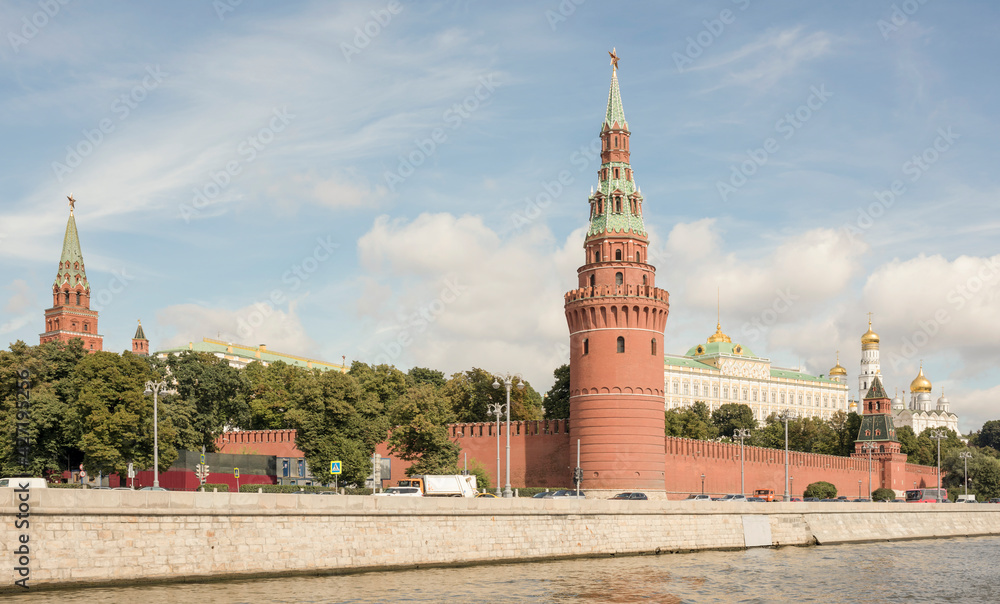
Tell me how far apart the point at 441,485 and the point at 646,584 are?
12767mm

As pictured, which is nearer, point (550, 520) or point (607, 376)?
point (550, 520)

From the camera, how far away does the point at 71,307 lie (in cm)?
12775

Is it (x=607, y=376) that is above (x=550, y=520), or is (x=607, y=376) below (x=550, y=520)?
above

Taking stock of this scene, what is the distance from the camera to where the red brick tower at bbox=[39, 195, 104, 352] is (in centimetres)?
12544

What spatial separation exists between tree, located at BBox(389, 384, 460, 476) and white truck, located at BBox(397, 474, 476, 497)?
18.9 meters

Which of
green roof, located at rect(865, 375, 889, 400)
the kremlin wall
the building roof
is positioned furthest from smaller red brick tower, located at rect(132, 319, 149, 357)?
green roof, located at rect(865, 375, 889, 400)

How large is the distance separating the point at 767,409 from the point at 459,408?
107 meters

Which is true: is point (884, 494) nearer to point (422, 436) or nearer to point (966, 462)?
point (966, 462)

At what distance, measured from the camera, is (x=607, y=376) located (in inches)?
2450

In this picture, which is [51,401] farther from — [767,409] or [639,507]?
[767,409]

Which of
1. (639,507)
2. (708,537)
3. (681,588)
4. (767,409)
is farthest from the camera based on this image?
(767,409)

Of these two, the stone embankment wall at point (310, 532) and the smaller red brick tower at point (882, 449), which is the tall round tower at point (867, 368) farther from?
the stone embankment wall at point (310, 532)

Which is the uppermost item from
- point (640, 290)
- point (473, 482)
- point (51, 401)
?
point (640, 290)

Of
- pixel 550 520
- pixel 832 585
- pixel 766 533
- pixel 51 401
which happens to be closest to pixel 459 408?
pixel 51 401
